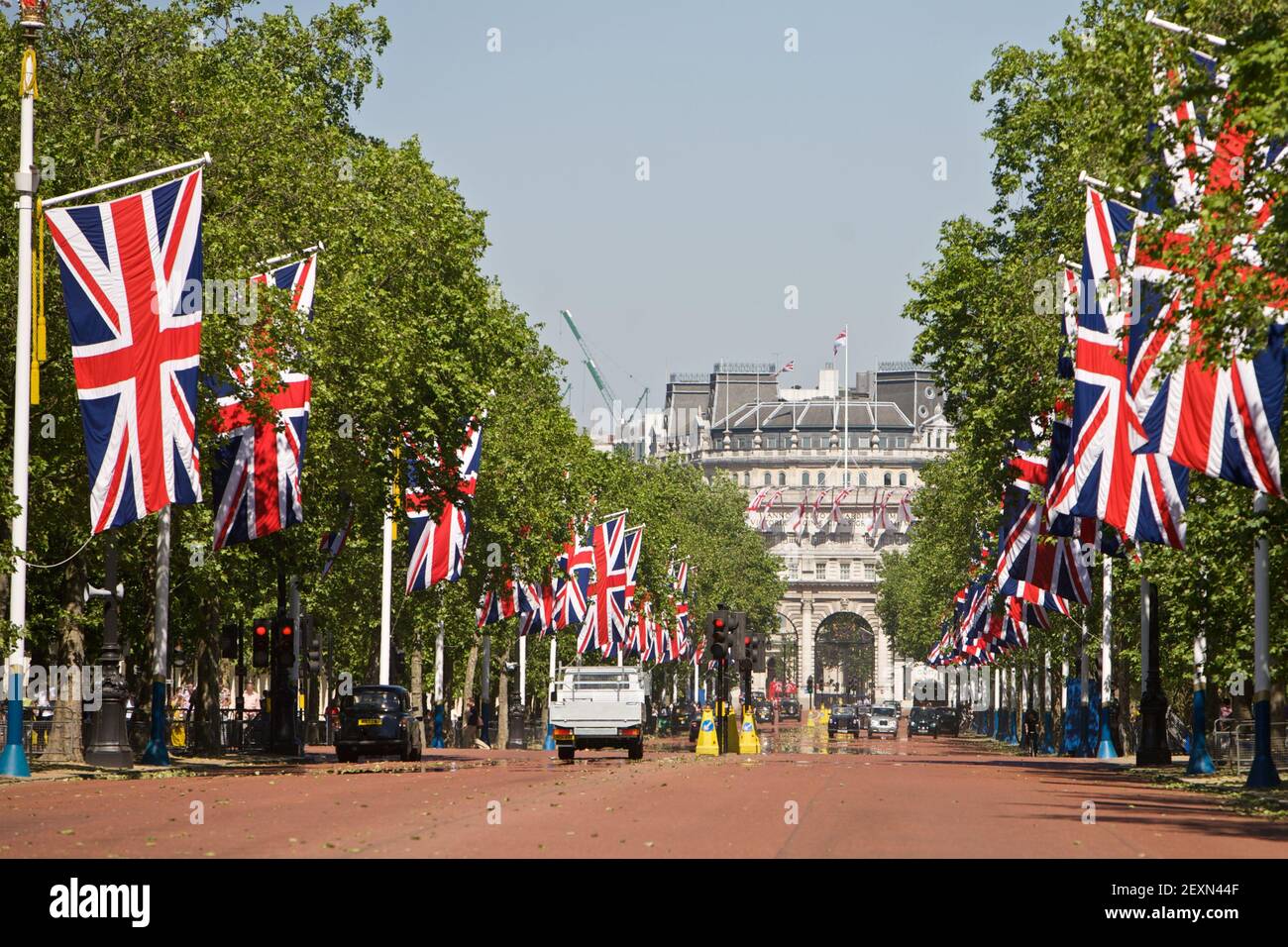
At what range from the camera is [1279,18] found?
22.8m

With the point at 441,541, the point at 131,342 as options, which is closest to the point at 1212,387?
the point at 131,342

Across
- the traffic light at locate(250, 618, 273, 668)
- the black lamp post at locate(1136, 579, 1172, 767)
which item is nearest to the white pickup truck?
the traffic light at locate(250, 618, 273, 668)

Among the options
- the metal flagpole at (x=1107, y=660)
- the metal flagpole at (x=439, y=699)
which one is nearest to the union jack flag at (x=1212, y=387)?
the metal flagpole at (x=1107, y=660)

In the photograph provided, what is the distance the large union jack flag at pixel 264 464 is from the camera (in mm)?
34188

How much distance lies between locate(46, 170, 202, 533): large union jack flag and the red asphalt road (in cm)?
399

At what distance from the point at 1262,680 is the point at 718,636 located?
19.2 metres

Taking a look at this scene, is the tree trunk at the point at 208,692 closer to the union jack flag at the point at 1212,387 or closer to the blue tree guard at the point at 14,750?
the blue tree guard at the point at 14,750

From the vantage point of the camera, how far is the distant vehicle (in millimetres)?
106981

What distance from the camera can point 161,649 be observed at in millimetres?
38031

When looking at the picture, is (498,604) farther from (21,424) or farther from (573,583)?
(21,424)

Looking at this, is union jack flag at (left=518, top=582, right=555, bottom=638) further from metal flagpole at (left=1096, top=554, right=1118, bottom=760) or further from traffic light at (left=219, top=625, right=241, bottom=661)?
traffic light at (left=219, top=625, right=241, bottom=661)
